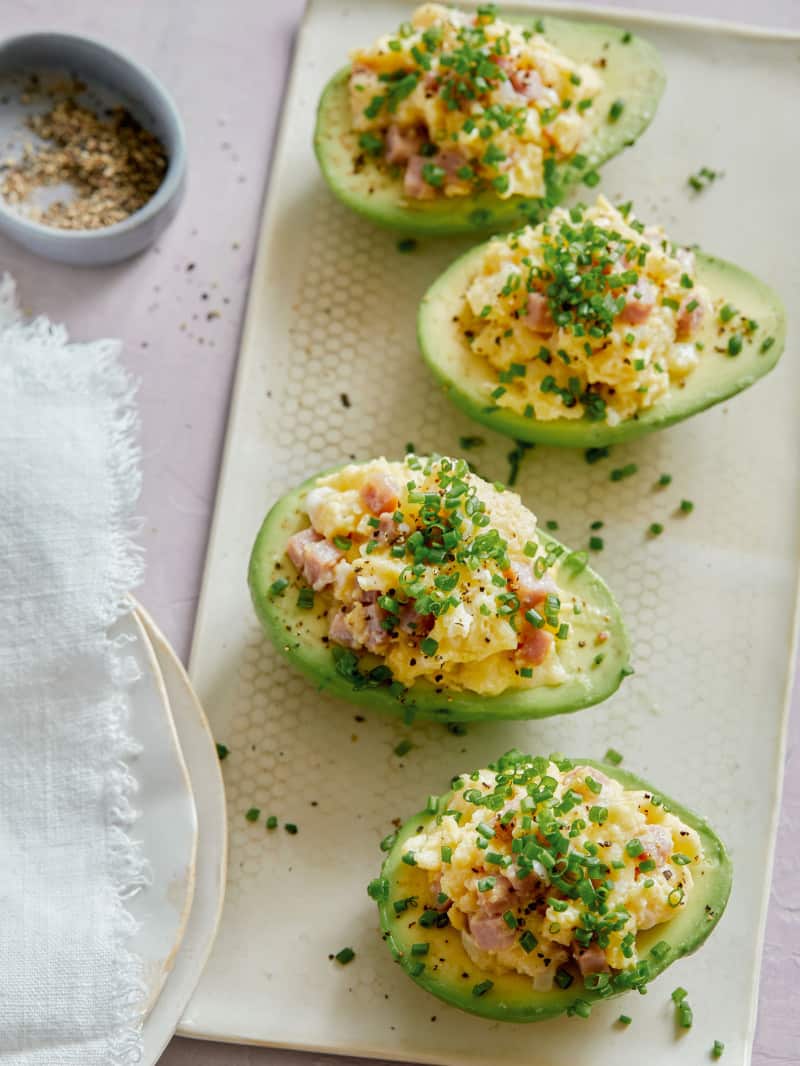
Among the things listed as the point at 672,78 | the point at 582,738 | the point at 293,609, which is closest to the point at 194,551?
the point at 293,609

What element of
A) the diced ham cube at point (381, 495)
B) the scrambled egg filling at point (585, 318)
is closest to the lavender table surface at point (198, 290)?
the diced ham cube at point (381, 495)

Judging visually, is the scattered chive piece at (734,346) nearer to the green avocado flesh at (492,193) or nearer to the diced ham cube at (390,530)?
the green avocado flesh at (492,193)

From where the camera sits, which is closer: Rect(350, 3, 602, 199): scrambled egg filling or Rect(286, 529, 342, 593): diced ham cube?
Rect(286, 529, 342, 593): diced ham cube

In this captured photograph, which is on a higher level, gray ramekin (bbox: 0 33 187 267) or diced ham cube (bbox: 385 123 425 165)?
diced ham cube (bbox: 385 123 425 165)

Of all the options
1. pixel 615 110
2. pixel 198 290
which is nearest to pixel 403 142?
pixel 615 110

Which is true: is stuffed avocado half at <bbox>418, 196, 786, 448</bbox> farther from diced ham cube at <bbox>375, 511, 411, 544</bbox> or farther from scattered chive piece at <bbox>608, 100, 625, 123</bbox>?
diced ham cube at <bbox>375, 511, 411, 544</bbox>

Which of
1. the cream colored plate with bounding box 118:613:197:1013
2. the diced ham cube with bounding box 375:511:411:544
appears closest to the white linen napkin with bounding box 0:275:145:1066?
the cream colored plate with bounding box 118:613:197:1013
